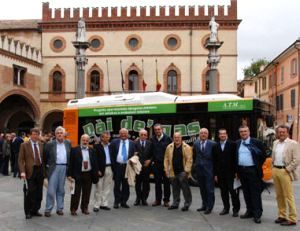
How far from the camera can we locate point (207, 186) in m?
9.88

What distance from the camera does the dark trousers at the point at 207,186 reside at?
32.2 ft

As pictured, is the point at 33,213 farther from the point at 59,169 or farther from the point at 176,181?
the point at 176,181

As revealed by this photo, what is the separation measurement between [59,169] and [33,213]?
1039 mm

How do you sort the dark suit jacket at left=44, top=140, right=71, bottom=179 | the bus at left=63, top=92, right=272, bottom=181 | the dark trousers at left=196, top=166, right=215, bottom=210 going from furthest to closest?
the bus at left=63, top=92, right=272, bottom=181 → the dark trousers at left=196, top=166, right=215, bottom=210 → the dark suit jacket at left=44, top=140, right=71, bottom=179

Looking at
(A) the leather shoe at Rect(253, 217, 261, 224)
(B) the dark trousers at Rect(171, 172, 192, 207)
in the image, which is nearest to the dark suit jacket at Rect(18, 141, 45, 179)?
(B) the dark trousers at Rect(171, 172, 192, 207)

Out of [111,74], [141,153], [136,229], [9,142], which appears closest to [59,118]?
[111,74]

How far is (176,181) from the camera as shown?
10.4 metres

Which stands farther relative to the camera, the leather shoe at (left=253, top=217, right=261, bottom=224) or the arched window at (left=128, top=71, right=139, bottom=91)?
the arched window at (left=128, top=71, right=139, bottom=91)

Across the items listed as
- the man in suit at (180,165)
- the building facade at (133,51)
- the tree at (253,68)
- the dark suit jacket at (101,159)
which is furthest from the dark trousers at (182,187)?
the tree at (253,68)

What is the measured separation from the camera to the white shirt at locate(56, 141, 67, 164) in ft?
31.6

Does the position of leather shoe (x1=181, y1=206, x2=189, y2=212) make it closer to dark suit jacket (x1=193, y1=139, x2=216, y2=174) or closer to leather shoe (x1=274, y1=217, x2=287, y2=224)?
dark suit jacket (x1=193, y1=139, x2=216, y2=174)

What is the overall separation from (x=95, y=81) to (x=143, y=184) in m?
28.3

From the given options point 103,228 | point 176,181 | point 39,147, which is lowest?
point 103,228

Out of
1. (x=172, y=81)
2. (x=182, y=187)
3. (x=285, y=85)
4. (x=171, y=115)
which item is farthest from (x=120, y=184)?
(x=285, y=85)
